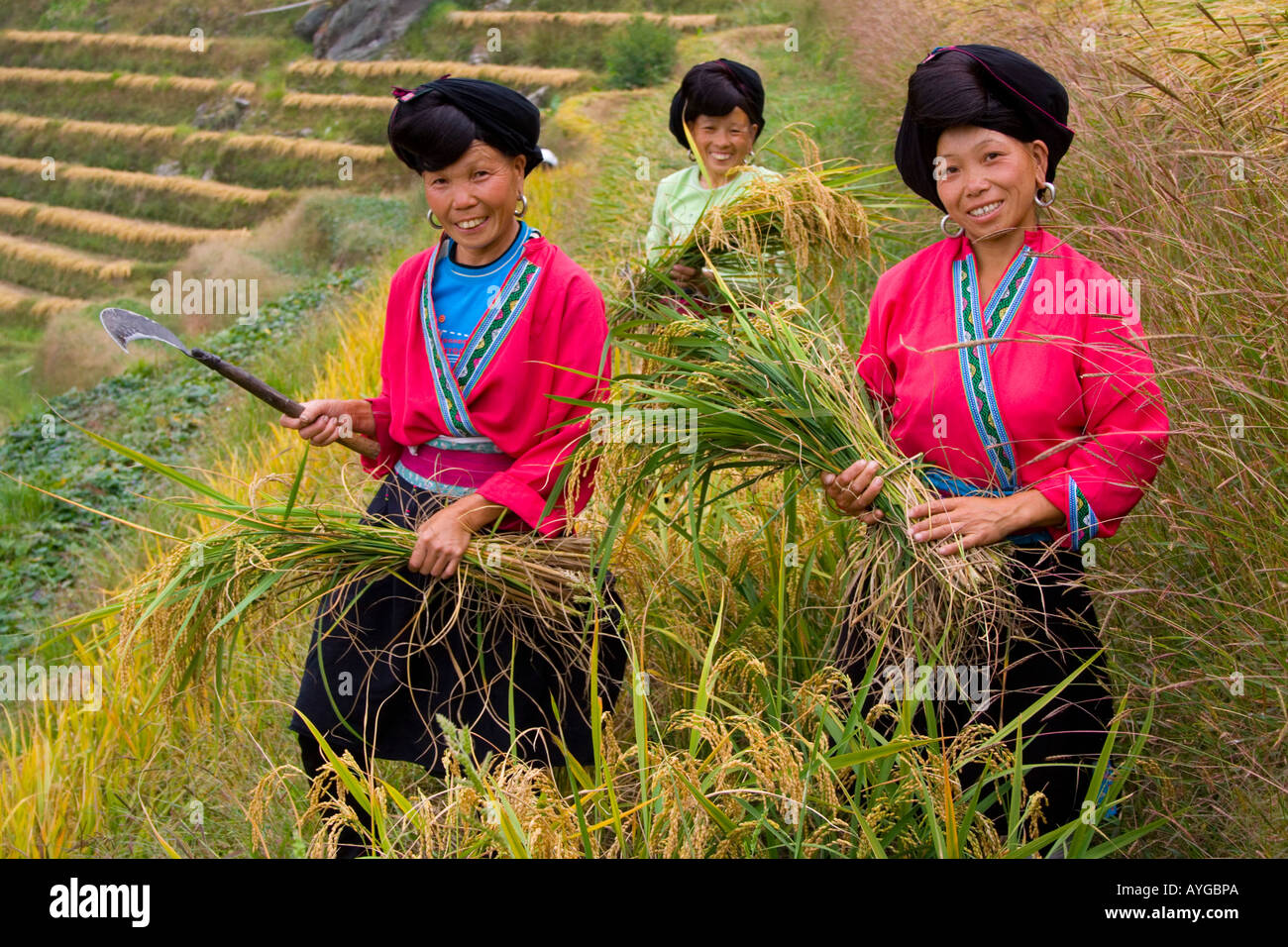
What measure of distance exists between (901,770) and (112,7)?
24.1 metres

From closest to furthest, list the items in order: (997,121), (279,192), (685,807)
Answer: (685,807) → (997,121) → (279,192)

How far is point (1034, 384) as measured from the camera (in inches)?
79.4

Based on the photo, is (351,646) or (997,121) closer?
(997,121)

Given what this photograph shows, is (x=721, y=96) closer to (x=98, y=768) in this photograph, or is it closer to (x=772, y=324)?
(x=772, y=324)

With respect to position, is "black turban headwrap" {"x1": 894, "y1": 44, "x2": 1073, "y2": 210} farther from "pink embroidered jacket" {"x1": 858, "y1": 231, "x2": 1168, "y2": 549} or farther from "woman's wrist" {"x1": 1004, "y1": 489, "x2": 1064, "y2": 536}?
"woman's wrist" {"x1": 1004, "y1": 489, "x2": 1064, "y2": 536}

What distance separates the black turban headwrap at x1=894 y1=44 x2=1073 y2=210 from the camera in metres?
2.05

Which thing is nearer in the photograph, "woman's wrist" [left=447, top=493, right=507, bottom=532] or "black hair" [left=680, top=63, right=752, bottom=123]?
"woman's wrist" [left=447, top=493, right=507, bottom=532]

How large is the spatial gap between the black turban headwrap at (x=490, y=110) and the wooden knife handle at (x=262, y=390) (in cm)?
50

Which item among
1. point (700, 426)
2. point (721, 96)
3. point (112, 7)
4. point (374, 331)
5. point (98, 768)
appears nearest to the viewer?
point (700, 426)

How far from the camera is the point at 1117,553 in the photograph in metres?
2.51

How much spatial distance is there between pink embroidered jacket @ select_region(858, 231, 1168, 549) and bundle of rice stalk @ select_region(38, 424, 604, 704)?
0.71 m

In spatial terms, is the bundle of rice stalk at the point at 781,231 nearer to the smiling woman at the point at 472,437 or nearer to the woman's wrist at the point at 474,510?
the smiling woman at the point at 472,437

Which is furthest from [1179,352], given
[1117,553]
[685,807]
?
[685,807]

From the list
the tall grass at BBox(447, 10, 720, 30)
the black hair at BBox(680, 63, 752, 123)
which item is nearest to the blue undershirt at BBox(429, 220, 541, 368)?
the black hair at BBox(680, 63, 752, 123)
